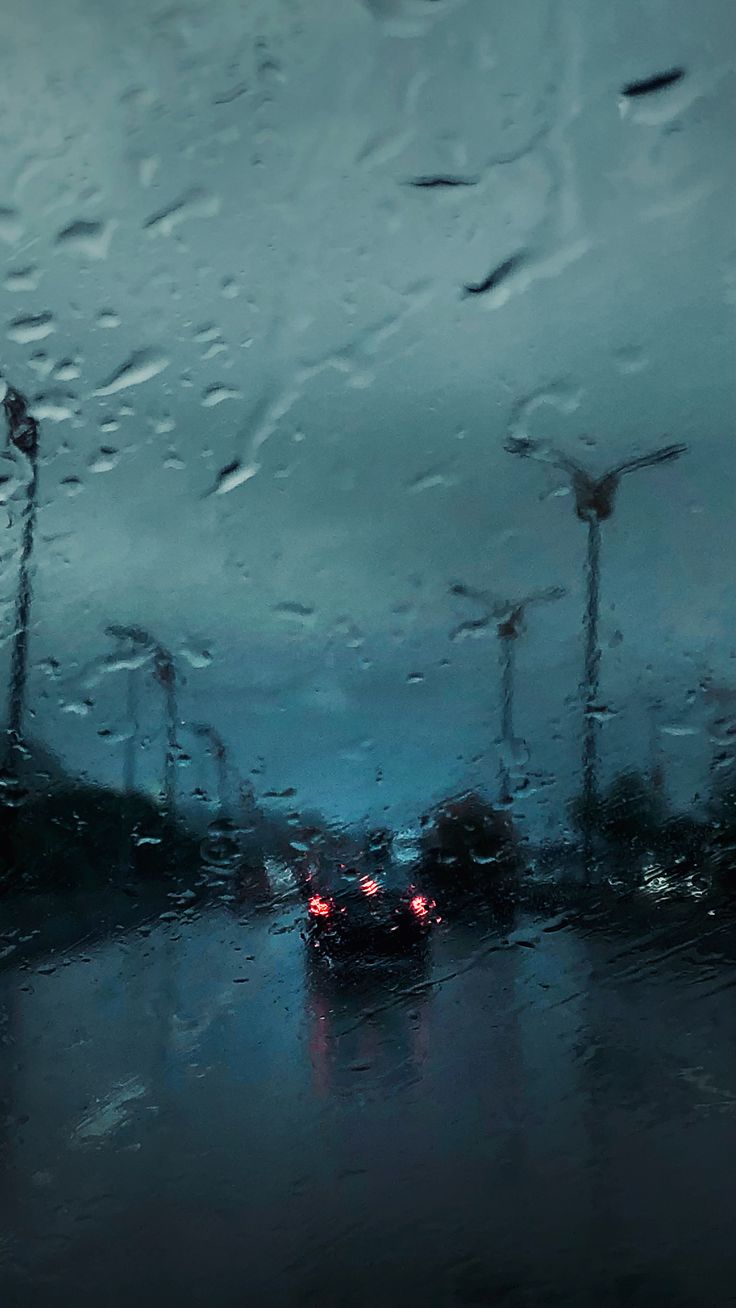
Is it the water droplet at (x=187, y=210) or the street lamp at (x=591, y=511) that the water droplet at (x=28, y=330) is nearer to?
the water droplet at (x=187, y=210)

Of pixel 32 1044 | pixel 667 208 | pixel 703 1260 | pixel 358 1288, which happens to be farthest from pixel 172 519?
pixel 703 1260

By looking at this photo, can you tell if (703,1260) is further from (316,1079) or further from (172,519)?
(172,519)

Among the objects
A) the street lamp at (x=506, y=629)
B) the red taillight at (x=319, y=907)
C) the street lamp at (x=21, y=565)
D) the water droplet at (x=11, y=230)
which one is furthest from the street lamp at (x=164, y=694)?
the water droplet at (x=11, y=230)

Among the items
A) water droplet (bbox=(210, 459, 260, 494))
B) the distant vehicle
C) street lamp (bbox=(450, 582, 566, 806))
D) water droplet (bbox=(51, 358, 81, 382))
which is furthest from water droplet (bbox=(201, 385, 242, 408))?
the distant vehicle

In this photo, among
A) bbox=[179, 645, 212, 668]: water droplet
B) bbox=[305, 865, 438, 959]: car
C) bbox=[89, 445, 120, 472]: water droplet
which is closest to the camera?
bbox=[305, 865, 438, 959]: car

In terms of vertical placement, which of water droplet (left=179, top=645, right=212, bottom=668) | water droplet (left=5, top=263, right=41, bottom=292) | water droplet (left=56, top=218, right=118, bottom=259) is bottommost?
water droplet (left=179, top=645, right=212, bottom=668)

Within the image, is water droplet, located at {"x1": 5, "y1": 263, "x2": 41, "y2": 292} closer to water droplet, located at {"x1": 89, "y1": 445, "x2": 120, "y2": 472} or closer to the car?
water droplet, located at {"x1": 89, "y1": 445, "x2": 120, "y2": 472}

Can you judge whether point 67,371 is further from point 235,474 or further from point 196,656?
point 196,656
